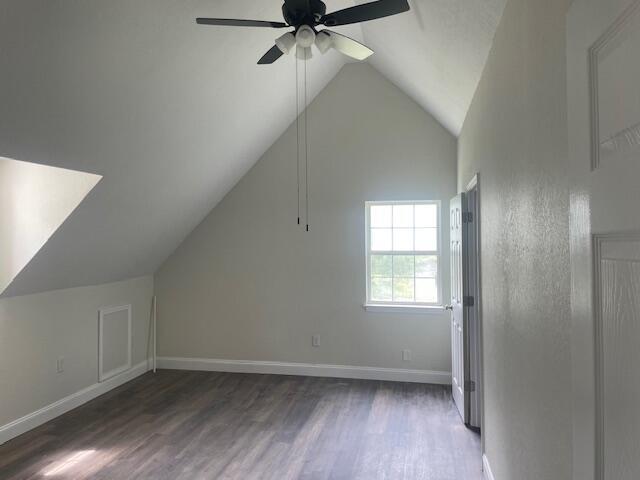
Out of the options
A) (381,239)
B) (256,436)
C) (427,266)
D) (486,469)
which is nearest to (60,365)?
(256,436)

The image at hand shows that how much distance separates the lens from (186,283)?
17.4 ft

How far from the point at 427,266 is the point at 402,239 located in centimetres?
41

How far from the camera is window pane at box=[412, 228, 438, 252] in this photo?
15.5 ft

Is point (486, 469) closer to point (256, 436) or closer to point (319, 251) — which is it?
point (256, 436)

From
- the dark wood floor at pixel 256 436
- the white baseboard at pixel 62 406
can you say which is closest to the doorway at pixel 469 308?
the dark wood floor at pixel 256 436

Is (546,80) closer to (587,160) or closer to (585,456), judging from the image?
(587,160)

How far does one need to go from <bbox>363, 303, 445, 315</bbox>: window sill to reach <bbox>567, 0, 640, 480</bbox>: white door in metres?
3.89

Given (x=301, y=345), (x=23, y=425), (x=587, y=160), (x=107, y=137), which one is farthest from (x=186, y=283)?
(x=587, y=160)

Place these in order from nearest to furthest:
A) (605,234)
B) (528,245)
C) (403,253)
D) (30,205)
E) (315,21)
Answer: (605,234) → (528,245) → (315,21) → (30,205) → (403,253)

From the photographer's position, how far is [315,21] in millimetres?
2342

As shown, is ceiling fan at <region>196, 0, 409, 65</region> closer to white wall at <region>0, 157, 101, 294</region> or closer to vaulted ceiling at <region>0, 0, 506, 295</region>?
vaulted ceiling at <region>0, 0, 506, 295</region>

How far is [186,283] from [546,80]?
15.6 feet

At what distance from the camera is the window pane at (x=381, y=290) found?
4.85 meters

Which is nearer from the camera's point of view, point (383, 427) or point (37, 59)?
point (37, 59)
